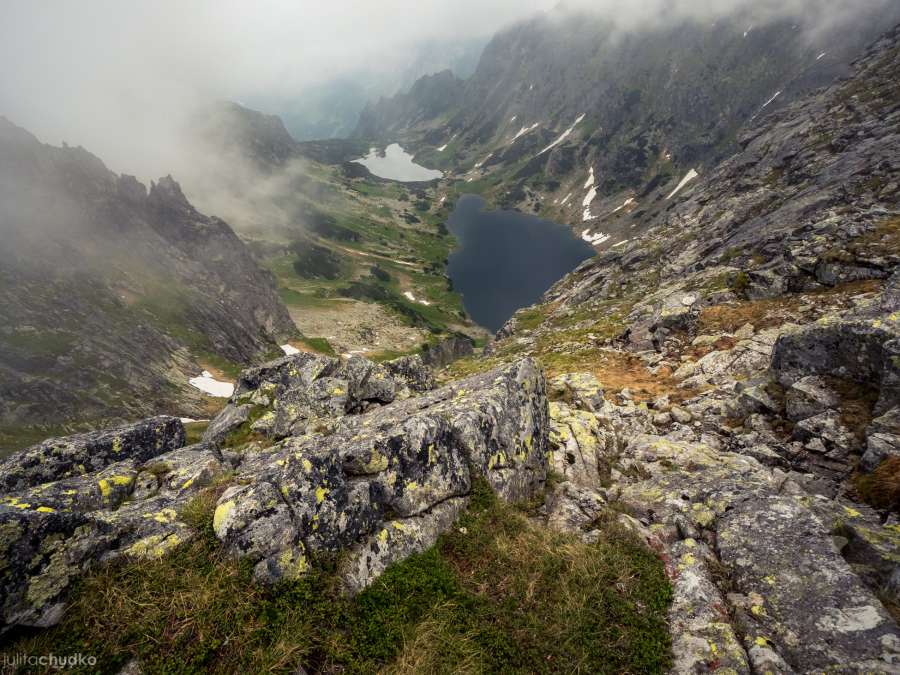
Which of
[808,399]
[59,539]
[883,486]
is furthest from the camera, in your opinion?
[808,399]

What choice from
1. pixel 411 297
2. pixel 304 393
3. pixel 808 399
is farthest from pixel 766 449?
pixel 411 297

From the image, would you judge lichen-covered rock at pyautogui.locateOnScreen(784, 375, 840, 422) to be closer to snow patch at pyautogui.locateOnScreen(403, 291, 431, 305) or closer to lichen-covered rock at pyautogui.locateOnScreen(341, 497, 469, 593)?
lichen-covered rock at pyautogui.locateOnScreen(341, 497, 469, 593)

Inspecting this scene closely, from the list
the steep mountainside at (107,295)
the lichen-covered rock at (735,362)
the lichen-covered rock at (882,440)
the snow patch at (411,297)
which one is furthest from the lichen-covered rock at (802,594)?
the snow patch at (411,297)

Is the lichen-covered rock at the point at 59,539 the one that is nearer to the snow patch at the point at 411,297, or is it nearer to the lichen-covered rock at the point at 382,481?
the lichen-covered rock at the point at 382,481

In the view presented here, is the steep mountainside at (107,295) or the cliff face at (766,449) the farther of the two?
the steep mountainside at (107,295)

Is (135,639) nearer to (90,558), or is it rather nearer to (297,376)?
(90,558)

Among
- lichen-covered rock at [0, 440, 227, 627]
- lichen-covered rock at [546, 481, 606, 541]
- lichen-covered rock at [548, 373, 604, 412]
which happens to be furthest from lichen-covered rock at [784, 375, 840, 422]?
lichen-covered rock at [0, 440, 227, 627]

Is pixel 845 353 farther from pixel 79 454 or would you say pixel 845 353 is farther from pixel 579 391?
pixel 79 454
